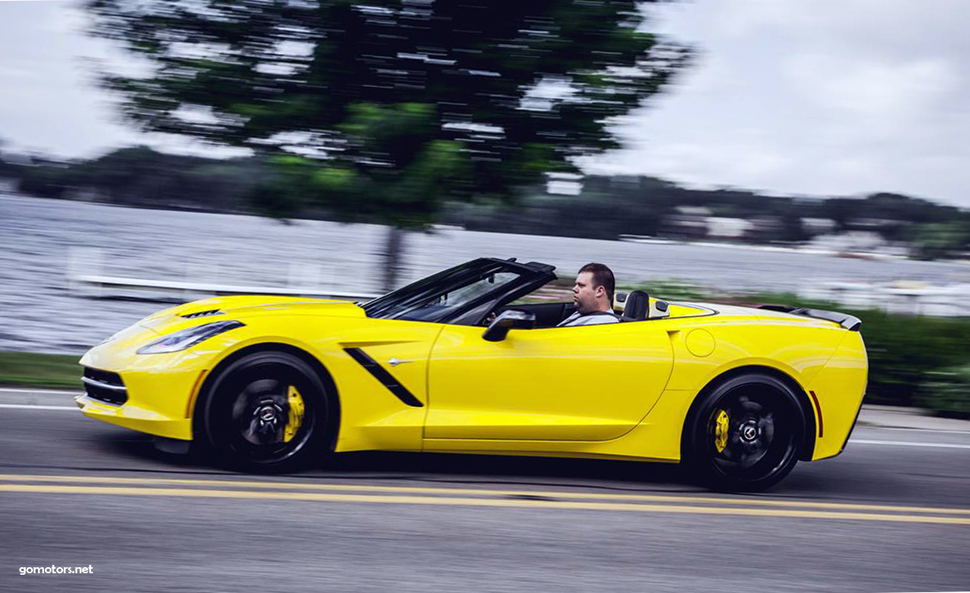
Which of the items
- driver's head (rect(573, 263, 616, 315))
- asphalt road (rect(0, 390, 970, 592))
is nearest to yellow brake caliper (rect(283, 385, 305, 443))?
asphalt road (rect(0, 390, 970, 592))

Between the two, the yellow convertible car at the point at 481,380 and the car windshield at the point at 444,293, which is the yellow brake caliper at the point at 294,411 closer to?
the yellow convertible car at the point at 481,380

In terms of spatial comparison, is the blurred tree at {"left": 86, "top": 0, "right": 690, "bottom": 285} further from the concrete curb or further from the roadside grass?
the concrete curb

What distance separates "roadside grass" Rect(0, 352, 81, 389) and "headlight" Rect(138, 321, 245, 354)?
3.17 m

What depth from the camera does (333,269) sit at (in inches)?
1199

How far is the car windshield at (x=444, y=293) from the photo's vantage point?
5.79m

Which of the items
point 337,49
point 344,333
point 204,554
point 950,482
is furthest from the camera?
point 337,49

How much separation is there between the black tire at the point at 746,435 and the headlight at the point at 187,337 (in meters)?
2.67

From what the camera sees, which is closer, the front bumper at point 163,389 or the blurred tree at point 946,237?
the front bumper at point 163,389

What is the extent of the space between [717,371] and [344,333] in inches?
84.7

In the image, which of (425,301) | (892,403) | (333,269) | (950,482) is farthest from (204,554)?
(333,269)

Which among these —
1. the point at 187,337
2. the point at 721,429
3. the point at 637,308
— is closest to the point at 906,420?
the point at 721,429

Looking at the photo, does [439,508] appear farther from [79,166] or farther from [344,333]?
[79,166]

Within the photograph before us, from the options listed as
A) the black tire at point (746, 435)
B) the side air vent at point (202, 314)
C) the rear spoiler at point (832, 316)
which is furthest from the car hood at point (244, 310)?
the rear spoiler at point (832, 316)

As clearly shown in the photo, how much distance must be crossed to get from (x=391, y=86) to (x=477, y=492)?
4.41 metres
